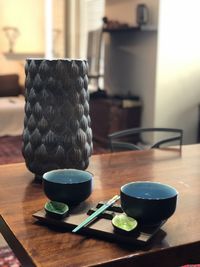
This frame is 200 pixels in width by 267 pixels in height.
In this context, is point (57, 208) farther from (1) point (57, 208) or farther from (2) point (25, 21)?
(2) point (25, 21)

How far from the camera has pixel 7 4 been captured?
250 inches

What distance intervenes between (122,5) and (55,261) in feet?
14.2

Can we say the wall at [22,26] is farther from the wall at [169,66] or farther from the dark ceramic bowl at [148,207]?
the dark ceramic bowl at [148,207]

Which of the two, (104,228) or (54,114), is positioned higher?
(54,114)

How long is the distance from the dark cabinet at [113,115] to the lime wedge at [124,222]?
3.44 meters

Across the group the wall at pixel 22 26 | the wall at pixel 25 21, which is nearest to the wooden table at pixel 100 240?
the wall at pixel 22 26

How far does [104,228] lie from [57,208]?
142 mm

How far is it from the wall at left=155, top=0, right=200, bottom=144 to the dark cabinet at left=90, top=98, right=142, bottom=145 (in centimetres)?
28

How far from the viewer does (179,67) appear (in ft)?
13.8

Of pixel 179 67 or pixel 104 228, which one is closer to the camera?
pixel 104 228

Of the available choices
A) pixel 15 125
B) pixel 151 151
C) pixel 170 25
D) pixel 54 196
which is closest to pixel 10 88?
pixel 15 125

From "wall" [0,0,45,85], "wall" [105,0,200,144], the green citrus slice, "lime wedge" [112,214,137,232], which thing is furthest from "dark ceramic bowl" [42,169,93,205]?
"wall" [0,0,45,85]

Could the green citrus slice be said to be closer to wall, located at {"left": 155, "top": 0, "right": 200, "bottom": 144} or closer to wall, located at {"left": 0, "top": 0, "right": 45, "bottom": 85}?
wall, located at {"left": 155, "top": 0, "right": 200, "bottom": 144}

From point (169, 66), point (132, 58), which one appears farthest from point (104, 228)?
point (132, 58)
